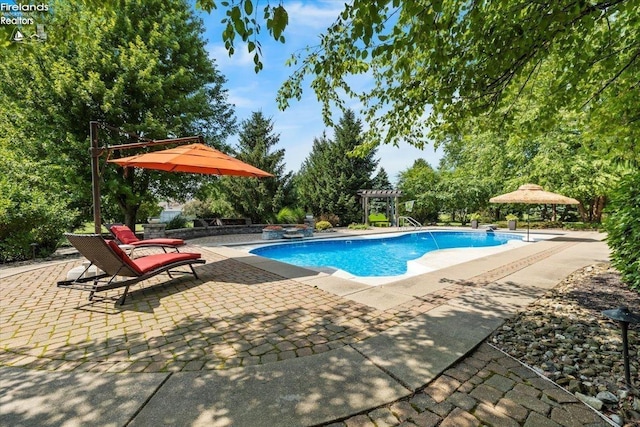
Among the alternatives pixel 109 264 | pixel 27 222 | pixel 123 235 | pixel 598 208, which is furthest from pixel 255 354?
pixel 598 208

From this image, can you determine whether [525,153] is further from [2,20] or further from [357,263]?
[2,20]

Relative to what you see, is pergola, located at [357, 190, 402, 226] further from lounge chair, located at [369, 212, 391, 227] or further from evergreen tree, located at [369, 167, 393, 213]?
evergreen tree, located at [369, 167, 393, 213]

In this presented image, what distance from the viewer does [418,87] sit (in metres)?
4.00

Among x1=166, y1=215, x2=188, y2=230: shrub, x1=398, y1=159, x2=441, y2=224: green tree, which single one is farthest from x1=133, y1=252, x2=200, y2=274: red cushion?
x1=398, y1=159, x2=441, y2=224: green tree

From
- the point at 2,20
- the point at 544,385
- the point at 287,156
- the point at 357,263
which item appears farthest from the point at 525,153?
the point at 2,20

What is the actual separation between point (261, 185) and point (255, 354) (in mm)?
16127

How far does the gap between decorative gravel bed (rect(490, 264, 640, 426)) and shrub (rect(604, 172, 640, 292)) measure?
1.46 ft

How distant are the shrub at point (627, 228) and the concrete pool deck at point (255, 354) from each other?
3.90 ft

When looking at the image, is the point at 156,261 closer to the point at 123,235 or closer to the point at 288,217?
the point at 123,235

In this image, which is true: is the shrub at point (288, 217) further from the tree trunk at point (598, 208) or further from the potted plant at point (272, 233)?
the tree trunk at point (598, 208)

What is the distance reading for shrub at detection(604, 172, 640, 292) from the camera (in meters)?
3.95

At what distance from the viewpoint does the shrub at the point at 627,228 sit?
395 centimetres

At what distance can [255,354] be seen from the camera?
2639mm

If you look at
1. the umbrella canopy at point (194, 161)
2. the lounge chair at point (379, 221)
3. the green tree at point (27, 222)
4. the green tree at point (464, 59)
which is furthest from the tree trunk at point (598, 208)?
the green tree at point (27, 222)
